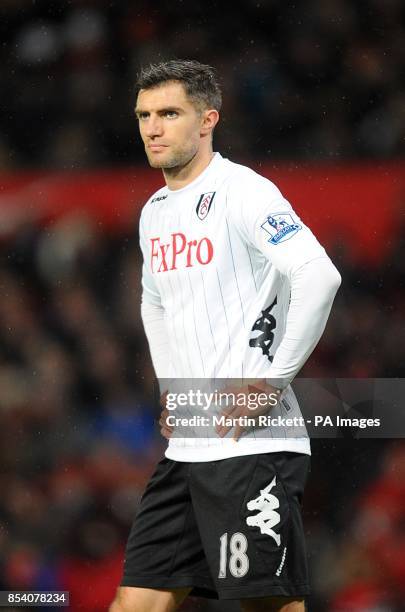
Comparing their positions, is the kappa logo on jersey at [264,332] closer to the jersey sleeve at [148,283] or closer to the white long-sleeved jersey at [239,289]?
the white long-sleeved jersey at [239,289]

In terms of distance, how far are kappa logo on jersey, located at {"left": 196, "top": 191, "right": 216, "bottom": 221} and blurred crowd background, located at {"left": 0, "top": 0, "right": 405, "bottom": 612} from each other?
831 mm

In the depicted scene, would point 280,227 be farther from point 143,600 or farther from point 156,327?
point 143,600

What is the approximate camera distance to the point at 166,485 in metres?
2.16

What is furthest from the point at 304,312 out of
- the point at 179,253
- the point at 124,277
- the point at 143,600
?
the point at 124,277

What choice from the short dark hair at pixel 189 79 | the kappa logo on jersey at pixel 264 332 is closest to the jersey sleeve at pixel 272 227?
the kappa logo on jersey at pixel 264 332

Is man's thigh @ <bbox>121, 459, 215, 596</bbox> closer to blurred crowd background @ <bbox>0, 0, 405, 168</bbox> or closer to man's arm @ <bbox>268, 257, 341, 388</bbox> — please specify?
man's arm @ <bbox>268, 257, 341, 388</bbox>

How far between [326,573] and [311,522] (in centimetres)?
14

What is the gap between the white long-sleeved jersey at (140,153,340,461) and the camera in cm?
201

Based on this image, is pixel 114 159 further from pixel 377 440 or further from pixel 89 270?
pixel 377 440

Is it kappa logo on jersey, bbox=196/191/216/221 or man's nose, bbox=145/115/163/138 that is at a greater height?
man's nose, bbox=145/115/163/138

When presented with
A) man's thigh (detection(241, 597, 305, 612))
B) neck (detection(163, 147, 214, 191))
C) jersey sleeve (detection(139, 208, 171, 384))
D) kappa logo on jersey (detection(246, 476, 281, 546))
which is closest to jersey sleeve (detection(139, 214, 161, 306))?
jersey sleeve (detection(139, 208, 171, 384))

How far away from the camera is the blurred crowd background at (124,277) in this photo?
3027mm

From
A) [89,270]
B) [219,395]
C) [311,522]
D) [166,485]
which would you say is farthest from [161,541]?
[89,270]

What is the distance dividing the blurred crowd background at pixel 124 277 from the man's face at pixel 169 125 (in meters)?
0.75
